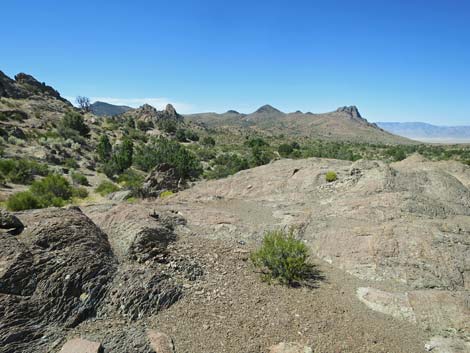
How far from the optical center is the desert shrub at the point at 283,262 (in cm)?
788

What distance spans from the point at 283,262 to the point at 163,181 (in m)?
15.8

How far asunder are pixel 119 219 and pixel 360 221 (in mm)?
8280

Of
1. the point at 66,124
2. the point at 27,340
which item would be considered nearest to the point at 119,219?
the point at 27,340

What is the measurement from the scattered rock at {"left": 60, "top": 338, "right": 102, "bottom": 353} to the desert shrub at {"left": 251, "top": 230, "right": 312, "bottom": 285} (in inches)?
165

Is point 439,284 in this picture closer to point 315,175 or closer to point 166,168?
point 315,175

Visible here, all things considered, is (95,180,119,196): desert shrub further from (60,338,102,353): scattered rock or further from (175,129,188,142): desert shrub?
(175,129,188,142): desert shrub

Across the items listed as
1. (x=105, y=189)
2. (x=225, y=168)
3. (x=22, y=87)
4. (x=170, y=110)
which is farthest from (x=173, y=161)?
(x=170, y=110)

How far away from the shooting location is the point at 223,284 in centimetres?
752

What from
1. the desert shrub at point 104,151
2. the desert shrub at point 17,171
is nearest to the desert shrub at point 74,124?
the desert shrub at point 104,151

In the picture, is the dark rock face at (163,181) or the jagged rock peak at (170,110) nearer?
the dark rock face at (163,181)

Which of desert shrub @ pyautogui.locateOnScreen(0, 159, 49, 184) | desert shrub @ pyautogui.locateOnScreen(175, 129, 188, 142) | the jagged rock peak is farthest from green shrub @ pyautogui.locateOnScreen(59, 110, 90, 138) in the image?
the jagged rock peak

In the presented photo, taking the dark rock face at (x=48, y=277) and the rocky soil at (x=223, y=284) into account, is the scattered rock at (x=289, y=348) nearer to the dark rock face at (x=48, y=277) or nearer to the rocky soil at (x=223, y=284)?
the rocky soil at (x=223, y=284)

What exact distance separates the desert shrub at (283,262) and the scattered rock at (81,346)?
418cm

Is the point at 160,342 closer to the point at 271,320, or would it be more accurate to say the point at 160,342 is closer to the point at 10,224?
the point at 271,320
